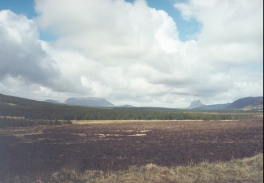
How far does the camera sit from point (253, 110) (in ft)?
389

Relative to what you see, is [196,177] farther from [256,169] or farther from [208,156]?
[208,156]

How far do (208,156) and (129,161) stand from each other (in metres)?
6.84

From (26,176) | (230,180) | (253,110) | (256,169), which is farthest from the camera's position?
(253,110)

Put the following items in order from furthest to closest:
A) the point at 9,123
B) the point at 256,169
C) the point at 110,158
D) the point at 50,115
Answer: the point at 50,115 → the point at 9,123 → the point at 110,158 → the point at 256,169

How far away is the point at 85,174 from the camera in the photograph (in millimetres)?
11812

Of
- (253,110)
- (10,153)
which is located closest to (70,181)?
(10,153)

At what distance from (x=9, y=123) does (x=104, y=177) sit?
127ft

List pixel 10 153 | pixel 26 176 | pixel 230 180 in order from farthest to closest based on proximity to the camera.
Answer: pixel 10 153 → pixel 26 176 → pixel 230 180

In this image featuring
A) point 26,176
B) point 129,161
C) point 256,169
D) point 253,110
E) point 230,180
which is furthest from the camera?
point 253,110

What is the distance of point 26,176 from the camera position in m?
11.4

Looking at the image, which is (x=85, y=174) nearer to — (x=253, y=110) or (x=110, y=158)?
(x=110, y=158)

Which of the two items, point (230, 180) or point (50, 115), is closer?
point (230, 180)

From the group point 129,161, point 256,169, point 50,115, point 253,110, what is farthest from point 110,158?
point 253,110

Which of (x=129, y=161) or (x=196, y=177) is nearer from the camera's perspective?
(x=196, y=177)
